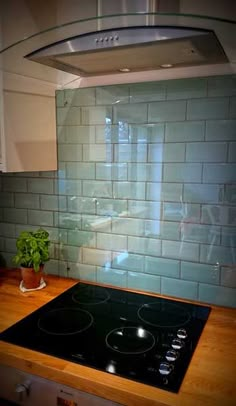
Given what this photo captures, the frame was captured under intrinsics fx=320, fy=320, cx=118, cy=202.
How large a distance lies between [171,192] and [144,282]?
446mm

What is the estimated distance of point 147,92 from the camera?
1378 mm

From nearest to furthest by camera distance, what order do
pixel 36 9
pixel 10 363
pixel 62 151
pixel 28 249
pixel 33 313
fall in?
1. pixel 10 363
2. pixel 33 313
3. pixel 36 9
4. pixel 28 249
5. pixel 62 151

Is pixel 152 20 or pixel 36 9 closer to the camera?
pixel 152 20

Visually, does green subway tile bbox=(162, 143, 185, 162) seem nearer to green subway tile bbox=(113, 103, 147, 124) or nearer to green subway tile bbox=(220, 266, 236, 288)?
green subway tile bbox=(113, 103, 147, 124)

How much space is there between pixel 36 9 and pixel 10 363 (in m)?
1.39

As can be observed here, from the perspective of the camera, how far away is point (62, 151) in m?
1.60

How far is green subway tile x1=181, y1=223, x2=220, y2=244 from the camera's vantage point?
4.35 ft

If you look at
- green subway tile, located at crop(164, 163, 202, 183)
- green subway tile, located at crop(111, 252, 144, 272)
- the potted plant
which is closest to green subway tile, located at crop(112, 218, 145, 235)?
green subway tile, located at crop(111, 252, 144, 272)

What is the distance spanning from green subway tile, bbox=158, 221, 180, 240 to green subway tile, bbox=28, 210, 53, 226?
0.60 m

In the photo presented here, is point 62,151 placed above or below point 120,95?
below

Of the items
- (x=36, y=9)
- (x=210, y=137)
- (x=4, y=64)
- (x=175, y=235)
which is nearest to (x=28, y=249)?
(x=175, y=235)

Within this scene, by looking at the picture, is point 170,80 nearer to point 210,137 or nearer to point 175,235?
point 210,137

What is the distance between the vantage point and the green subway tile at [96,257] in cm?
157

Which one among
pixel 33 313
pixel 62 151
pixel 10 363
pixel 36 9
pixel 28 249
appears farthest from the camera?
pixel 62 151
